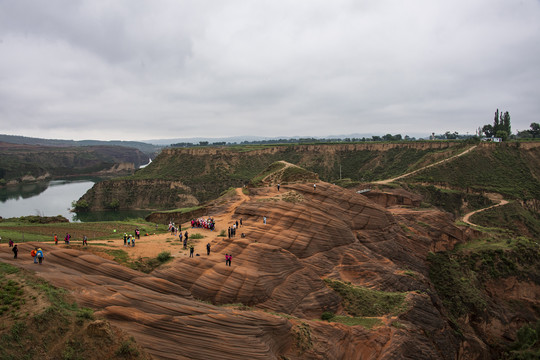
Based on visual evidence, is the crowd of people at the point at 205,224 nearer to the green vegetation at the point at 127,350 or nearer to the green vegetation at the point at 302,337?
the green vegetation at the point at 302,337

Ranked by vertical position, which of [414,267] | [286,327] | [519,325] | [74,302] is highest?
[74,302]

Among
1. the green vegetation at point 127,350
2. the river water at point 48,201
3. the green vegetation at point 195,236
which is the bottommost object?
the river water at point 48,201

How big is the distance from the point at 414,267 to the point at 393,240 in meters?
3.59

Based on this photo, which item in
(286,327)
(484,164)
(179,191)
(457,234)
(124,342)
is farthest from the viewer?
(179,191)

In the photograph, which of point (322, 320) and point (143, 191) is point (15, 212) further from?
point (322, 320)

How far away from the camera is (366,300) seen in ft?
88.2

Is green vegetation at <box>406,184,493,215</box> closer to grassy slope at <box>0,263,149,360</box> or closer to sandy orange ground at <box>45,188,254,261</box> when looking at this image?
sandy orange ground at <box>45,188,254,261</box>

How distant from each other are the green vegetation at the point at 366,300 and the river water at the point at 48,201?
72.6 m

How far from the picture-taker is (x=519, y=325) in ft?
123

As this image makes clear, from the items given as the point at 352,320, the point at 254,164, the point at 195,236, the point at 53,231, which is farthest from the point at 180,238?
the point at 254,164

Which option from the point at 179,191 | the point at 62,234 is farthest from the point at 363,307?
the point at 179,191

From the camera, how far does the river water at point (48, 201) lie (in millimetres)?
95625

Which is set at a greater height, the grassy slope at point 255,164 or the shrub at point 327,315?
the grassy slope at point 255,164

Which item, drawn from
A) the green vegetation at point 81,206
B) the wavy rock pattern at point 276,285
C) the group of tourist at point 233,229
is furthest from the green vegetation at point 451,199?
the green vegetation at point 81,206
